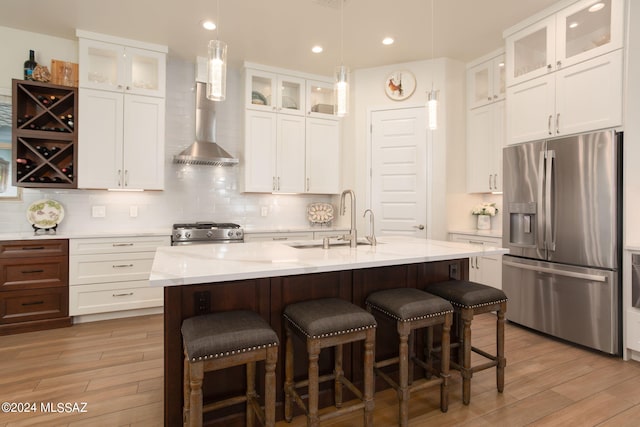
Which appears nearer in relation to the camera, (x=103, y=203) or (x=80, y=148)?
(x=80, y=148)

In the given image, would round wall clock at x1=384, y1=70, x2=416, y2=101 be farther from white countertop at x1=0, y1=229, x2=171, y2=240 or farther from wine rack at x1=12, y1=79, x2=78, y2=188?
wine rack at x1=12, y1=79, x2=78, y2=188

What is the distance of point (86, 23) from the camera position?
3.55m

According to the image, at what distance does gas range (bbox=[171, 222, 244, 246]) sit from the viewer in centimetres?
378

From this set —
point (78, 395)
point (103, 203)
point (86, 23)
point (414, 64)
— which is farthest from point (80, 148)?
point (414, 64)

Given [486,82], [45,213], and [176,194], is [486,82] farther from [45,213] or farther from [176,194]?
[45,213]

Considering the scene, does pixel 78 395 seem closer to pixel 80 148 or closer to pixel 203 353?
pixel 203 353

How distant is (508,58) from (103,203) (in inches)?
190

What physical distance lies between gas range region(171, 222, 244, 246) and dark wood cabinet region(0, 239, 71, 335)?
3.38 feet

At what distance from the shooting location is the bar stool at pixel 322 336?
1656mm

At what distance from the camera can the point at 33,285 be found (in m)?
3.34

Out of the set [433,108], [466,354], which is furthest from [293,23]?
[466,354]

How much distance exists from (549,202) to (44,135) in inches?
197

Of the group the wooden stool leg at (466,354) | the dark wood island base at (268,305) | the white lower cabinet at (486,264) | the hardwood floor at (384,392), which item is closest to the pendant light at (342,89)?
the dark wood island base at (268,305)

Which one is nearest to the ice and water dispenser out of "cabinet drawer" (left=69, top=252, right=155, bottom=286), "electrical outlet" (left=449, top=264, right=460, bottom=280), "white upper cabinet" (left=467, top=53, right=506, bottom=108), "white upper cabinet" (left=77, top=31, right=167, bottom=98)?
"electrical outlet" (left=449, top=264, right=460, bottom=280)
